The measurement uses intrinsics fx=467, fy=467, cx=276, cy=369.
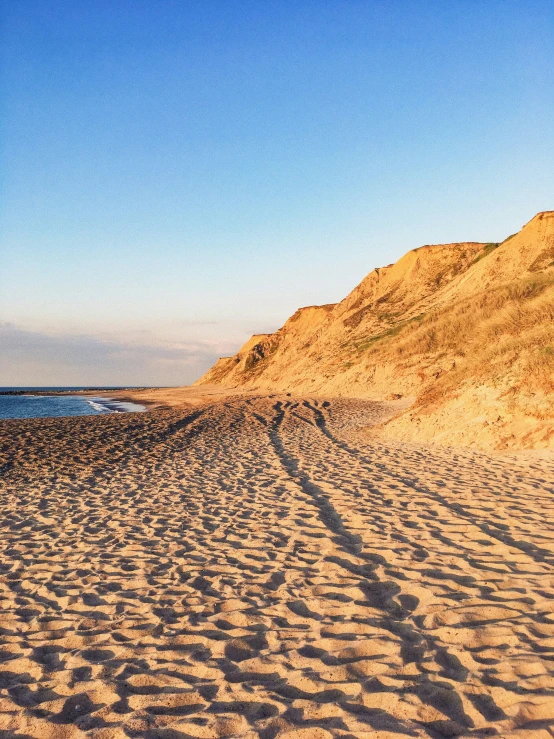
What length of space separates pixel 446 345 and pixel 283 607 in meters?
30.8

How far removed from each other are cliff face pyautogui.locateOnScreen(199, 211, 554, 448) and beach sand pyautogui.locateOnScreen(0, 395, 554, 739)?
11.3 feet

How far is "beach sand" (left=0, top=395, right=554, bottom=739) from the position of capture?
3096 millimetres

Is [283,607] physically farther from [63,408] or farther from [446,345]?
[63,408]

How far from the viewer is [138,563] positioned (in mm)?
5734

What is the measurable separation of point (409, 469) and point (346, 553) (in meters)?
5.01

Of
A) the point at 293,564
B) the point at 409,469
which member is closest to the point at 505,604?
the point at 293,564

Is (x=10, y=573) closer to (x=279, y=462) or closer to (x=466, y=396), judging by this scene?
(x=279, y=462)

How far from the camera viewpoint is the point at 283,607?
4.49 metres

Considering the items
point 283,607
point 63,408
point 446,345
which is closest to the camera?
point 283,607

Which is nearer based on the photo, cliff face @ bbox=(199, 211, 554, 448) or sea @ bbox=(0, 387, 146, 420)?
cliff face @ bbox=(199, 211, 554, 448)

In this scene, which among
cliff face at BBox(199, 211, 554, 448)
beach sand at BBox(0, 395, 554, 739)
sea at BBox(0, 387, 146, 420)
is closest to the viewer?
beach sand at BBox(0, 395, 554, 739)

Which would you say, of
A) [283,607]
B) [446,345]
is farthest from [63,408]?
[283,607]

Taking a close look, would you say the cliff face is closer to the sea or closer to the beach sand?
the beach sand

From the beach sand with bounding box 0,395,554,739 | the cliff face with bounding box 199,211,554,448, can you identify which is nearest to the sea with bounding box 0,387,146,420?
the cliff face with bounding box 199,211,554,448
